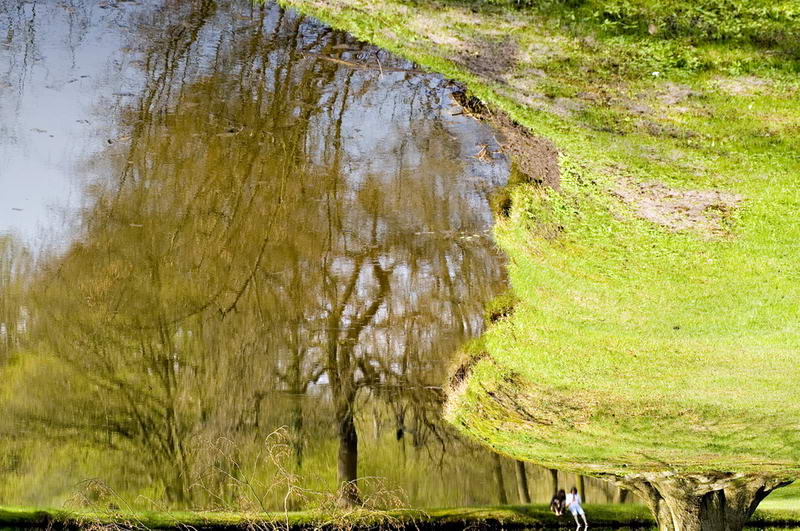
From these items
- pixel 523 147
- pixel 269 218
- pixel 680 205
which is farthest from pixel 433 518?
pixel 680 205

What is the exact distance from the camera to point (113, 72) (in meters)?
9.74

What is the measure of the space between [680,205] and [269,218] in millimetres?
5492

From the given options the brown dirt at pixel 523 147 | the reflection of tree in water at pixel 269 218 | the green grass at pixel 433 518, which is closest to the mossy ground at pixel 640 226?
the brown dirt at pixel 523 147

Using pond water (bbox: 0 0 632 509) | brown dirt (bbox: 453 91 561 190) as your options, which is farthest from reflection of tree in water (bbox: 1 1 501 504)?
brown dirt (bbox: 453 91 561 190)

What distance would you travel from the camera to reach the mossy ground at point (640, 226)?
557 centimetres

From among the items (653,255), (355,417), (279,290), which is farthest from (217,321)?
(653,255)

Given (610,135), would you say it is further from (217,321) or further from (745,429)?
(217,321)

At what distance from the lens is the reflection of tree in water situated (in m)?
9.57

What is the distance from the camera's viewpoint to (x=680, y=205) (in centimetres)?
696

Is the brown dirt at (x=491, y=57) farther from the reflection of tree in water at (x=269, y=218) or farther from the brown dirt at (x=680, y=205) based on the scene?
the reflection of tree in water at (x=269, y=218)

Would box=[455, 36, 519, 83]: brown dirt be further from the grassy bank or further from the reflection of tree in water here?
the grassy bank

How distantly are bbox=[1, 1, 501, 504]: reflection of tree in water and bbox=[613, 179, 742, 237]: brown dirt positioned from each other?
2.73 meters

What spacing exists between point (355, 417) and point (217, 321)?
3.03 meters

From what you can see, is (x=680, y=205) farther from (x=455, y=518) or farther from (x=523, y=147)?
(x=455, y=518)
